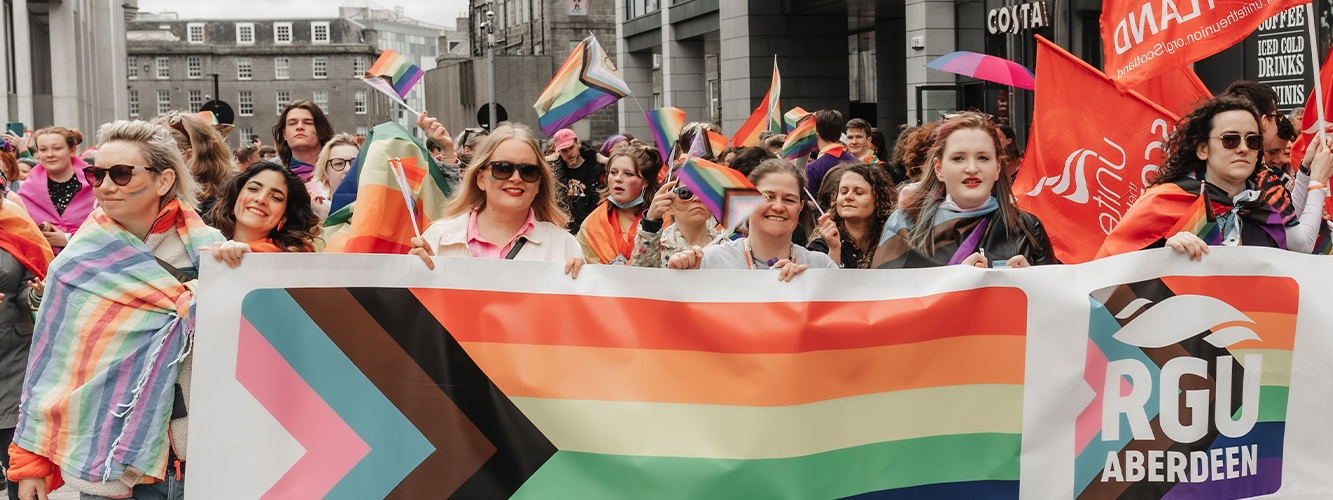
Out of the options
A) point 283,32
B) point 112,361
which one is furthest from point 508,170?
point 283,32

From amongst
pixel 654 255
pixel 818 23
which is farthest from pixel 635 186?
pixel 818 23

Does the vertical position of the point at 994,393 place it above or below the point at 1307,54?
below

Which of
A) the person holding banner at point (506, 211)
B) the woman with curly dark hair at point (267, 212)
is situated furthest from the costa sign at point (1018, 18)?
the woman with curly dark hair at point (267, 212)

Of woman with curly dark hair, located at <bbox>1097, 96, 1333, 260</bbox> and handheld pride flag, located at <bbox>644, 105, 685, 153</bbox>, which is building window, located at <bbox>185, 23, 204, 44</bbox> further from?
woman with curly dark hair, located at <bbox>1097, 96, 1333, 260</bbox>

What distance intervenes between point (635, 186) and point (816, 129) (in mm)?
2553

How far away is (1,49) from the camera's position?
88.4 feet

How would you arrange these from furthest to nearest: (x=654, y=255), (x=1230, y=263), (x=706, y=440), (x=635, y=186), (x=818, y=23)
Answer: (x=818, y=23) → (x=635, y=186) → (x=654, y=255) → (x=1230, y=263) → (x=706, y=440)

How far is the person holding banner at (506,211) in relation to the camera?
4.36 meters

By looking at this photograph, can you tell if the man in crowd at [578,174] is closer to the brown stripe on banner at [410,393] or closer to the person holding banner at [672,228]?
the person holding banner at [672,228]

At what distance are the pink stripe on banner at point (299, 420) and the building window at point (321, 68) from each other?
127 m

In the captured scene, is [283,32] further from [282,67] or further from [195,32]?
[195,32]

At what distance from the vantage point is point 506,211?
4.39m

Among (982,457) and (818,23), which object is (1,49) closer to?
(818,23)

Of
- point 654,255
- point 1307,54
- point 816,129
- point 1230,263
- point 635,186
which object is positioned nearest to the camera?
point 1230,263
